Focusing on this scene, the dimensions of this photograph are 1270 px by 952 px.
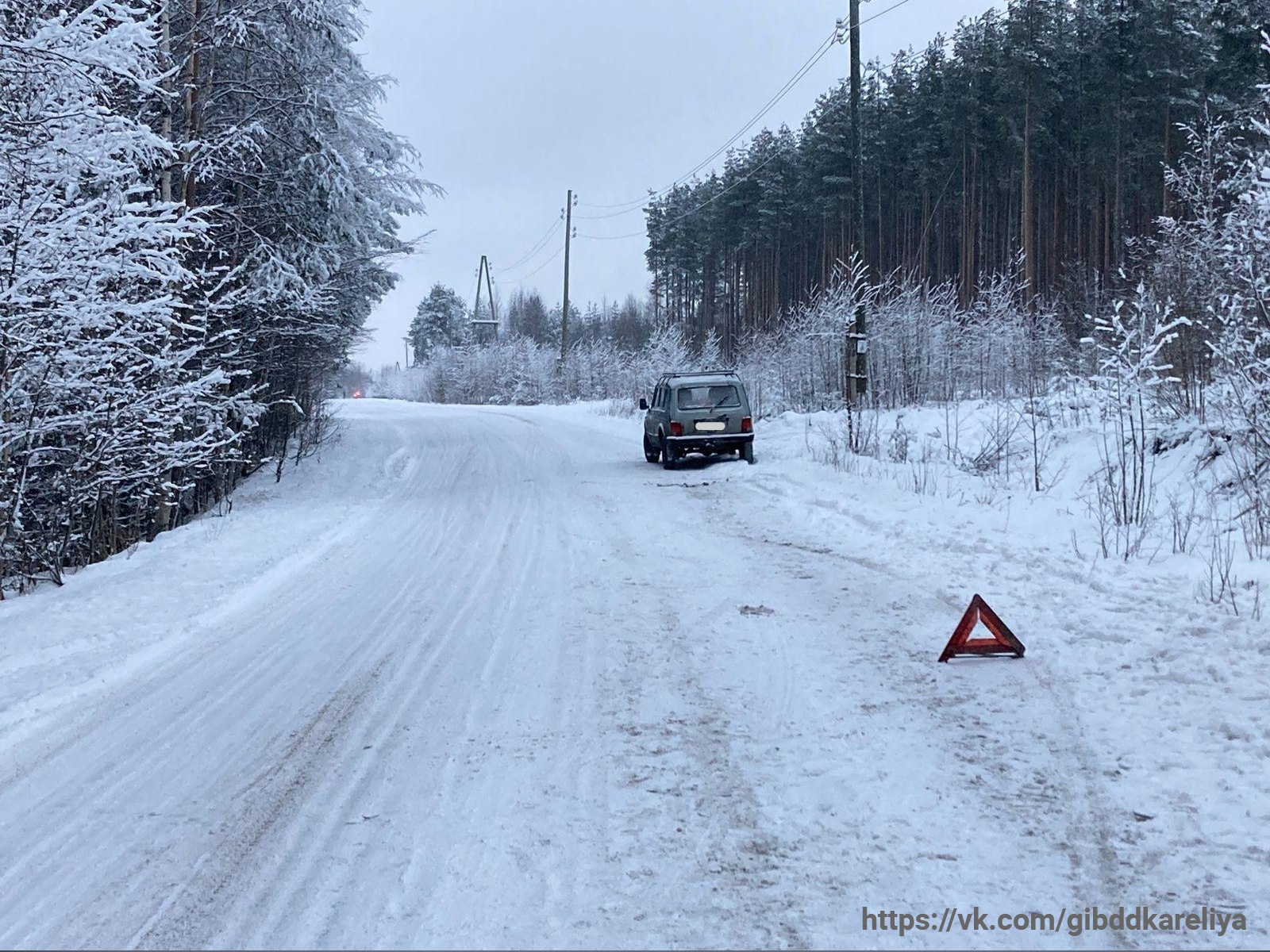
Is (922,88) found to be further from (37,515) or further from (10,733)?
(10,733)

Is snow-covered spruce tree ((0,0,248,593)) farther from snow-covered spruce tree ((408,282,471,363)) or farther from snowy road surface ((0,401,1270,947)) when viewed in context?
snow-covered spruce tree ((408,282,471,363))

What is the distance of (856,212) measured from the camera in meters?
18.4

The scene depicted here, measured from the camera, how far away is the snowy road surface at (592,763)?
3.16 metres

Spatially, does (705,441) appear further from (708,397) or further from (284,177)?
(284,177)

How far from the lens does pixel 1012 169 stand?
4109 centimetres

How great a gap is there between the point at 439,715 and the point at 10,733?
231cm

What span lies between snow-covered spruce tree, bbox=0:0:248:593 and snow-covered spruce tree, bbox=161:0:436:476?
128 inches

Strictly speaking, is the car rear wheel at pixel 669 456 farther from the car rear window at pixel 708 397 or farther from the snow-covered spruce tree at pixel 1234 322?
the snow-covered spruce tree at pixel 1234 322

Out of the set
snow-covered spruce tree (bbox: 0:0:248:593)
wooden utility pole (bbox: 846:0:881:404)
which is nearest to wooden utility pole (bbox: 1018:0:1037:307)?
wooden utility pole (bbox: 846:0:881:404)

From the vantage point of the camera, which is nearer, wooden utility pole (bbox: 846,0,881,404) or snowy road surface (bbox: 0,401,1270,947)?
snowy road surface (bbox: 0,401,1270,947)

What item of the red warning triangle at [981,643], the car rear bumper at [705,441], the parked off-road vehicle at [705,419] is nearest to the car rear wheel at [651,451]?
the parked off-road vehicle at [705,419]

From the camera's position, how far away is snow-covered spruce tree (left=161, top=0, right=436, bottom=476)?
43.7 feet

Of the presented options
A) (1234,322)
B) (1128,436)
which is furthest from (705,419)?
(1234,322)

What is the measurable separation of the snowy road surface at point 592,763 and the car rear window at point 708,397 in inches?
360
